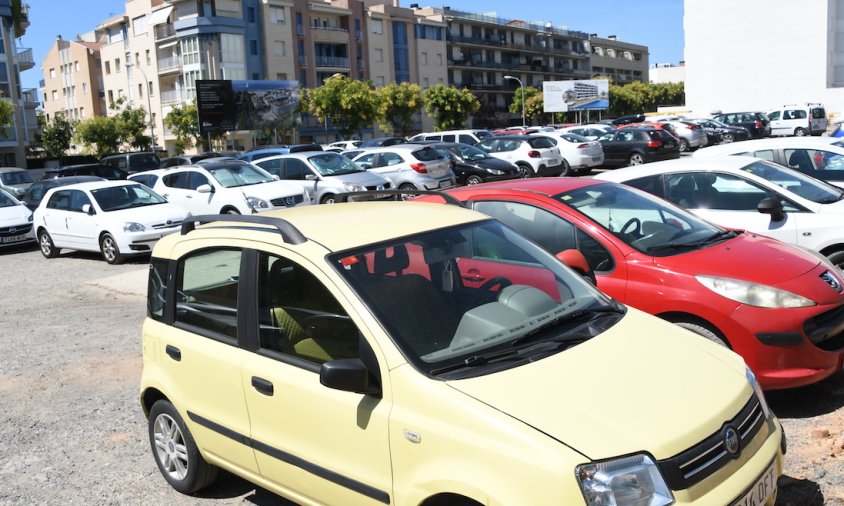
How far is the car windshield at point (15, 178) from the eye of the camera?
25756 mm

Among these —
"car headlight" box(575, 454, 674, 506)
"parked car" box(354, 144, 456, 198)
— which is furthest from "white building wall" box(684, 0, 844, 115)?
"car headlight" box(575, 454, 674, 506)

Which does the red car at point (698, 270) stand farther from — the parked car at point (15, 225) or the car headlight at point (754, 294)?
the parked car at point (15, 225)

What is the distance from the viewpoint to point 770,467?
122 inches

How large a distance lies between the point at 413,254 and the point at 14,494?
10.2 feet

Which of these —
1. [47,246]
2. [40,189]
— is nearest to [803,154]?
[47,246]

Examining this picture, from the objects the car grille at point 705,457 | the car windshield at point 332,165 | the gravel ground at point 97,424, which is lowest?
the gravel ground at point 97,424

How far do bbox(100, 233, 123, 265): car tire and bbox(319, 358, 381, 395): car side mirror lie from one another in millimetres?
12265

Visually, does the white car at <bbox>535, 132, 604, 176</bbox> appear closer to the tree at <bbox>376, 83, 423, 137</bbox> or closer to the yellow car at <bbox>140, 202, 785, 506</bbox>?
the yellow car at <bbox>140, 202, 785, 506</bbox>

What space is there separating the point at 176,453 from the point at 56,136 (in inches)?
2460

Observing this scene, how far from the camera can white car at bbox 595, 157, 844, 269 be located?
7496 millimetres

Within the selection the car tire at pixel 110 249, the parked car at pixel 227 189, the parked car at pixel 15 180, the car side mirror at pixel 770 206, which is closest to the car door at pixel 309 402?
the car side mirror at pixel 770 206

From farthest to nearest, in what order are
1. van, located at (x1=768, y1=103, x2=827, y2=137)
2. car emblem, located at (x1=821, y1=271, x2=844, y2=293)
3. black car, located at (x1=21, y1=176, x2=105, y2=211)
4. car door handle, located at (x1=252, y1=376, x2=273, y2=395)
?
van, located at (x1=768, y1=103, x2=827, y2=137), black car, located at (x1=21, y1=176, x2=105, y2=211), car emblem, located at (x1=821, y1=271, x2=844, y2=293), car door handle, located at (x1=252, y1=376, x2=273, y2=395)

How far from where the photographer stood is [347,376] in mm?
3086

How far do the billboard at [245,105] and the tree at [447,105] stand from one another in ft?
54.1
